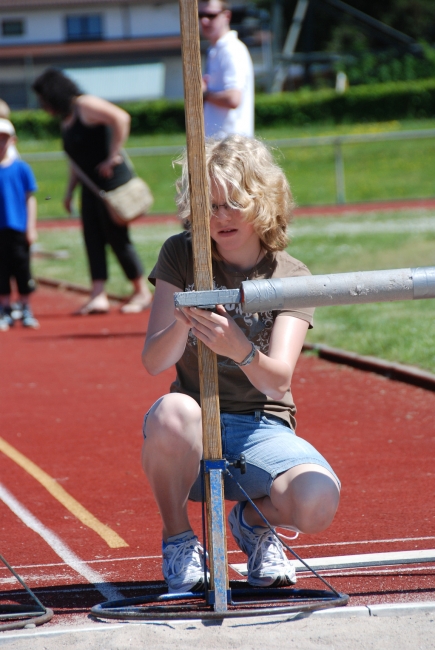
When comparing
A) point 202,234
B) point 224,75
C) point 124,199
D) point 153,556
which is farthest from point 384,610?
point 124,199

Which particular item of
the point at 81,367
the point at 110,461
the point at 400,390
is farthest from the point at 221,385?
the point at 81,367

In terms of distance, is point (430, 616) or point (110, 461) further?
point (110, 461)

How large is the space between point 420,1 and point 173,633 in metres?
65.0

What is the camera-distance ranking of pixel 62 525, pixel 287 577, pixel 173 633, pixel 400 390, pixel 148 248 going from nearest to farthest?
pixel 173 633
pixel 287 577
pixel 62 525
pixel 400 390
pixel 148 248

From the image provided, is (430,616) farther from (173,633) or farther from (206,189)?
(206,189)

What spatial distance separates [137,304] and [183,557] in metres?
6.72

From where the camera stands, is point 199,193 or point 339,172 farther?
point 339,172

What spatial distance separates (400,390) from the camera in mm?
6406

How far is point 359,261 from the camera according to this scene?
12.0 meters

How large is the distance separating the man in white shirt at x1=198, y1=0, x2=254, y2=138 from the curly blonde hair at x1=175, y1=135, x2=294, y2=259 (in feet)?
13.8

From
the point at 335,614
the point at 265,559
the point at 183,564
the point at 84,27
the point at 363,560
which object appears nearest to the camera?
the point at 335,614

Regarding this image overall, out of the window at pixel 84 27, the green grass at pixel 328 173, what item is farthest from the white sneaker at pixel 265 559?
the window at pixel 84 27

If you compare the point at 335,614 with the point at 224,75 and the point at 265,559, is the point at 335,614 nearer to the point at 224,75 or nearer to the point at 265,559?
the point at 265,559

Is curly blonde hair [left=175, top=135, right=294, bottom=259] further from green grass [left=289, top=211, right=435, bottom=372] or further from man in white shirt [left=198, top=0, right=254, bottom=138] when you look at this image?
man in white shirt [left=198, top=0, right=254, bottom=138]
